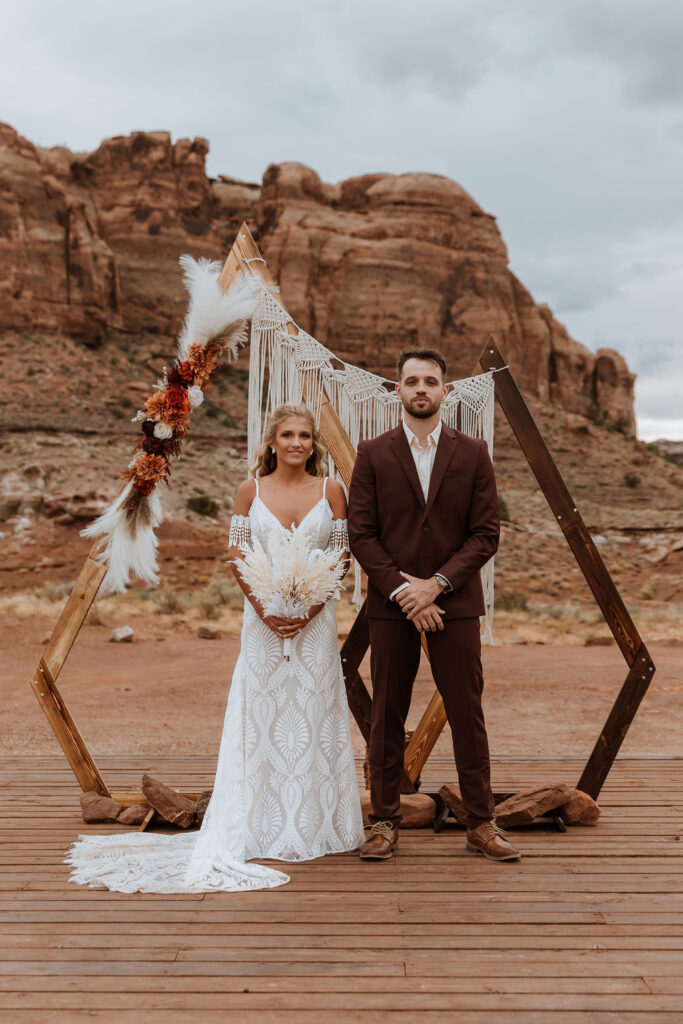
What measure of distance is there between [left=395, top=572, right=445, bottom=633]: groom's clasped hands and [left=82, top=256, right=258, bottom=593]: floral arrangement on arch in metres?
1.49

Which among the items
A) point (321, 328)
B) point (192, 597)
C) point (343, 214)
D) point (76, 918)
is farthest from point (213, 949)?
point (343, 214)

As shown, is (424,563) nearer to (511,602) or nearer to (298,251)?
(511,602)

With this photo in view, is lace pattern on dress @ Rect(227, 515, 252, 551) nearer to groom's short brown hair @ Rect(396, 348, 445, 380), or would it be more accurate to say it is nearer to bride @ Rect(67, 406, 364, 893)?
bride @ Rect(67, 406, 364, 893)

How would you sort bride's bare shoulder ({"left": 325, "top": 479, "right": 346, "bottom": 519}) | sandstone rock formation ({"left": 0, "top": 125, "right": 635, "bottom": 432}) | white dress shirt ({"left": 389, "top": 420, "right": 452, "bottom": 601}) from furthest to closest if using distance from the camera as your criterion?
sandstone rock formation ({"left": 0, "top": 125, "right": 635, "bottom": 432}) → bride's bare shoulder ({"left": 325, "top": 479, "right": 346, "bottom": 519}) → white dress shirt ({"left": 389, "top": 420, "right": 452, "bottom": 601})

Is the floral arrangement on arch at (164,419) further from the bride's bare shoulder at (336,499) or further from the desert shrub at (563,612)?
the desert shrub at (563,612)

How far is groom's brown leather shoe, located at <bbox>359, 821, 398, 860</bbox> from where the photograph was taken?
3656 millimetres

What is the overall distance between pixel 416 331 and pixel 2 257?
24.2 m

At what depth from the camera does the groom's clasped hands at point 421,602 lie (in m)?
3.52

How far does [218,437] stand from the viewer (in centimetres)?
4028

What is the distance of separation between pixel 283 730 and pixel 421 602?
0.83 meters

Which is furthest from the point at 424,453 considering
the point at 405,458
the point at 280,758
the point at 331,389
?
the point at 280,758

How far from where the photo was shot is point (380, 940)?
286cm

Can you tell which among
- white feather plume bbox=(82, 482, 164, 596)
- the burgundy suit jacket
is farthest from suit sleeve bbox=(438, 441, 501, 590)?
white feather plume bbox=(82, 482, 164, 596)

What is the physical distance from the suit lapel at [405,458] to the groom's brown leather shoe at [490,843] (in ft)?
4.45
